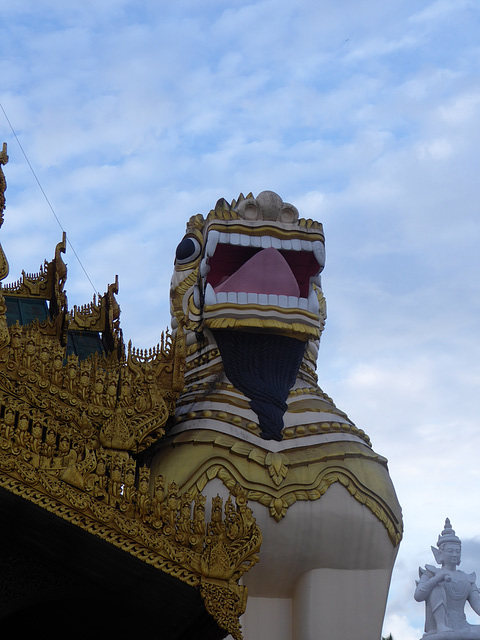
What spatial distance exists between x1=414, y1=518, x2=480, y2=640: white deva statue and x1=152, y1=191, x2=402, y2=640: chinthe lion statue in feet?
9.31

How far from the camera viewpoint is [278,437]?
27.5ft

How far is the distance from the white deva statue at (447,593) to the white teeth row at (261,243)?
4.04m

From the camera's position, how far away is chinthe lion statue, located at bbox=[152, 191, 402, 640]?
26.2 ft

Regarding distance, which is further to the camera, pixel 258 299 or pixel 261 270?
pixel 261 270

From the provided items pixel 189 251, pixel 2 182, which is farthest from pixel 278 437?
pixel 2 182

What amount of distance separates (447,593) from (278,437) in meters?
3.71

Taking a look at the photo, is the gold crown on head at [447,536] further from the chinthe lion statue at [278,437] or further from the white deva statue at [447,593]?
the chinthe lion statue at [278,437]

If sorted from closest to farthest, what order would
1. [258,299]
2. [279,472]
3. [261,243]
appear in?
[279,472] < [258,299] < [261,243]

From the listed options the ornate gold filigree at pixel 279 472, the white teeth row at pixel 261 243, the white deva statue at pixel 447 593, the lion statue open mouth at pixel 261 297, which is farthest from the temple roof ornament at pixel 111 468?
the white deva statue at pixel 447 593

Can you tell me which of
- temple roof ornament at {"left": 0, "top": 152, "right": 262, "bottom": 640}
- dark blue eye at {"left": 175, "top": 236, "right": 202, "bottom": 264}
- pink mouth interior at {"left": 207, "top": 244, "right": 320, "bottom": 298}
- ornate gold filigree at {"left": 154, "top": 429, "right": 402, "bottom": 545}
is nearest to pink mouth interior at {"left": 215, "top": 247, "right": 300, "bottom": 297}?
pink mouth interior at {"left": 207, "top": 244, "right": 320, "bottom": 298}

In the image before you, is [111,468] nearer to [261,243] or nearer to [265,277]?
[265,277]

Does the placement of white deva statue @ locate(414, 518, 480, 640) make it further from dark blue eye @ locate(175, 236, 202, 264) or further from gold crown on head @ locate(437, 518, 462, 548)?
dark blue eye @ locate(175, 236, 202, 264)

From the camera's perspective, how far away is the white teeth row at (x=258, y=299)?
874 centimetres

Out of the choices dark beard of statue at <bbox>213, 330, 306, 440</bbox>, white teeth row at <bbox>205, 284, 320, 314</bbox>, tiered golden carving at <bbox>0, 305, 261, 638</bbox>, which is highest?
white teeth row at <bbox>205, 284, 320, 314</bbox>
